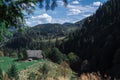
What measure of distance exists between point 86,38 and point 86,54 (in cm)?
2618

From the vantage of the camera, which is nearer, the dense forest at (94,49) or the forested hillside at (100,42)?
the dense forest at (94,49)

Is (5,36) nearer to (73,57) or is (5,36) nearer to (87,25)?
(73,57)

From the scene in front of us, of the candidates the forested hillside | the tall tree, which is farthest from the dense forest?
the tall tree

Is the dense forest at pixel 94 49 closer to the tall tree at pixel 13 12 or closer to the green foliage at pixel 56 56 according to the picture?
the green foliage at pixel 56 56

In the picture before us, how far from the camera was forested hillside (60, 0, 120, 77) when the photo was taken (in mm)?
99450

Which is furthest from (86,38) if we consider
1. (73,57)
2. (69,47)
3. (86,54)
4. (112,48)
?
(112,48)

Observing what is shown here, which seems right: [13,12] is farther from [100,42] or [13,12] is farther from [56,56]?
[100,42]

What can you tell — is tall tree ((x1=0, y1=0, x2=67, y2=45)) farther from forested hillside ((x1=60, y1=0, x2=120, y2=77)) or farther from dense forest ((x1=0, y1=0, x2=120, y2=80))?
forested hillside ((x1=60, y1=0, x2=120, y2=77))

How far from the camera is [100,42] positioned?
129m

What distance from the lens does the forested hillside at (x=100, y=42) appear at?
3915 inches

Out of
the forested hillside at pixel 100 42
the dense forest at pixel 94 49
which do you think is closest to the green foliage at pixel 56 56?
the dense forest at pixel 94 49

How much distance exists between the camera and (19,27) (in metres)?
6.03

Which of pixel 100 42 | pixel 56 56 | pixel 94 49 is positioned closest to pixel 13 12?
pixel 56 56

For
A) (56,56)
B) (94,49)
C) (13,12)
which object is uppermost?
(13,12)
